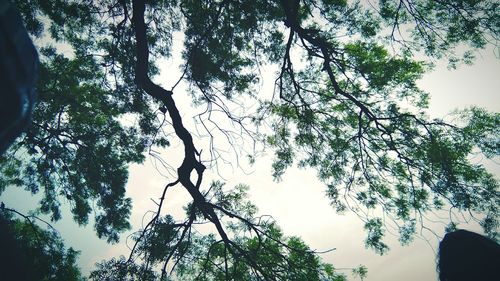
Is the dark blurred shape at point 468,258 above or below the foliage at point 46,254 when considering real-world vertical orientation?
below

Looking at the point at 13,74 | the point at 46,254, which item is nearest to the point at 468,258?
the point at 13,74

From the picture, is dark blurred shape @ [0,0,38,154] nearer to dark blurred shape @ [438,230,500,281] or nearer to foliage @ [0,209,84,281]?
dark blurred shape @ [438,230,500,281]

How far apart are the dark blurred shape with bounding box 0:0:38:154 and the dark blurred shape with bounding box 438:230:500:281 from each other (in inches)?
88.0

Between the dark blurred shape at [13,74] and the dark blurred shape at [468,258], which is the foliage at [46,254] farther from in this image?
the dark blurred shape at [468,258]

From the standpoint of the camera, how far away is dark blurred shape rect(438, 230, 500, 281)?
1.39 m

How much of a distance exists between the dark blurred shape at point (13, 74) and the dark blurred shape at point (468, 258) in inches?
88.0

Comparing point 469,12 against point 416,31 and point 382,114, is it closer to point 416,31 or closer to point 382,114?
point 416,31

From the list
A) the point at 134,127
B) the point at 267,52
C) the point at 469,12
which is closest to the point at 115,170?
the point at 134,127

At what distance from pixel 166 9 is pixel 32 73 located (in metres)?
5.50

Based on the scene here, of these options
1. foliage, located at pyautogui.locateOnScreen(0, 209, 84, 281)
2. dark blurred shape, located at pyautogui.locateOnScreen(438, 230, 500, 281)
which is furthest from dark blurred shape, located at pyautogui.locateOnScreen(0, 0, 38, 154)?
foliage, located at pyautogui.locateOnScreen(0, 209, 84, 281)

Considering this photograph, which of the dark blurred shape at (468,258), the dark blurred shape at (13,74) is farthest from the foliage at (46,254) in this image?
the dark blurred shape at (468,258)

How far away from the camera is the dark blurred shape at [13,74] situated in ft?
2.06

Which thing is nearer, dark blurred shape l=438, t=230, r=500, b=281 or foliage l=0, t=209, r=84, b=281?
dark blurred shape l=438, t=230, r=500, b=281

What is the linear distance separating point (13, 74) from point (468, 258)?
2331 millimetres
